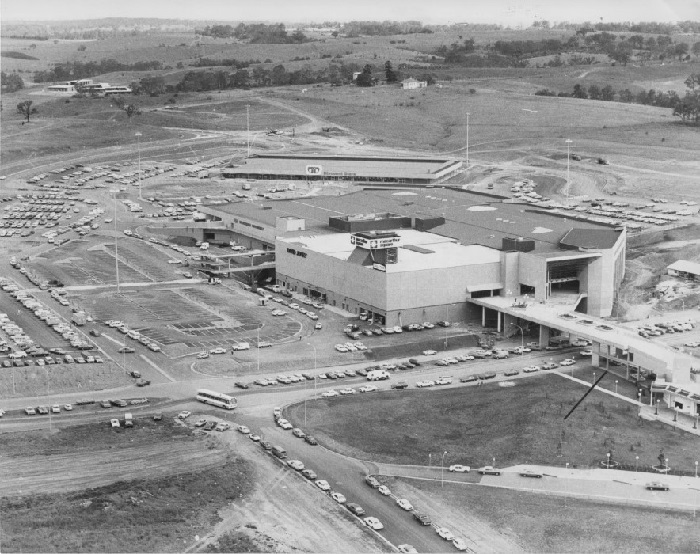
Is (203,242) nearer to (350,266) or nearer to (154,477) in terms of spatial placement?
(350,266)

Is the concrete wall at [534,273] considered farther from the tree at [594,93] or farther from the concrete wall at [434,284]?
the tree at [594,93]

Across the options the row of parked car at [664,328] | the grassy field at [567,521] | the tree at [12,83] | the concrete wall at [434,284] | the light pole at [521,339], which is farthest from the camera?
the tree at [12,83]

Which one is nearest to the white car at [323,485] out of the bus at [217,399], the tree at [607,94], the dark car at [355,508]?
the dark car at [355,508]

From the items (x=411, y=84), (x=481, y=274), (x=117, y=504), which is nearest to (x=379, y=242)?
(x=481, y=274)

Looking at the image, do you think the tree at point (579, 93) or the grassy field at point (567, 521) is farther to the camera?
the tree at point (579, 93)

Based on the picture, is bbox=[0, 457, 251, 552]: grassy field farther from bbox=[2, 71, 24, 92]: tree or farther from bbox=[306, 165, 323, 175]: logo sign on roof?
bbox=[2, 71, 24, 92]: tree

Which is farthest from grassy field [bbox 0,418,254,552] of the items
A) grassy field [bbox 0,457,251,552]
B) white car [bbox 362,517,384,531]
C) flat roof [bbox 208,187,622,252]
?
flat roof [bbox 208,187,622,252]
